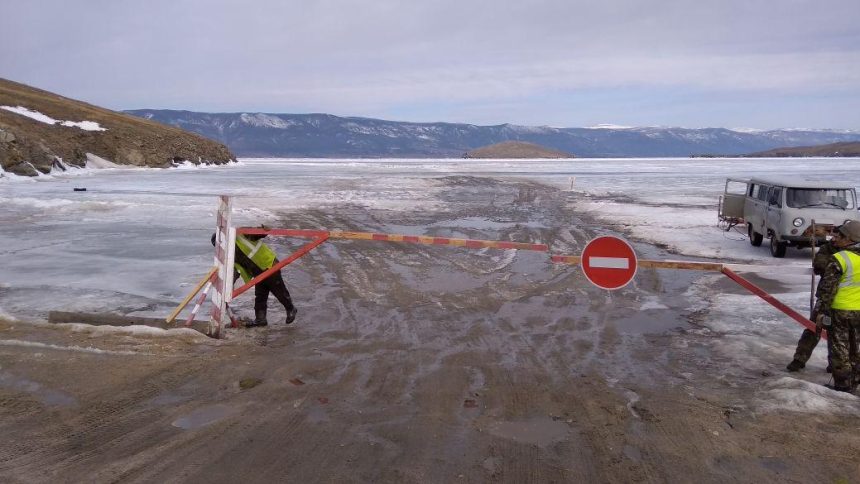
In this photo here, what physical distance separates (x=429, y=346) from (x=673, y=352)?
2791mm

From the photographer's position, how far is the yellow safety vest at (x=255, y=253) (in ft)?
26.9

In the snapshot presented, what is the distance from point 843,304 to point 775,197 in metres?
10.6

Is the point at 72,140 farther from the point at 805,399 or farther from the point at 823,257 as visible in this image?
the point at 805,399

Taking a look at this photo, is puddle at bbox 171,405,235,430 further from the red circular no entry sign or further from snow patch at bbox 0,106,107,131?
snow patch at bbox 0,106,107,131

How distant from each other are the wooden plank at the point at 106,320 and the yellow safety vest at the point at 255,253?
817 millimetres

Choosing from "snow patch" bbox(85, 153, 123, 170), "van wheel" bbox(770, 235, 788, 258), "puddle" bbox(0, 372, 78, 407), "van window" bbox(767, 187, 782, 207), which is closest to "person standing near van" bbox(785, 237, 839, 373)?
"puddle" bbox(0, 372, 78, 407)

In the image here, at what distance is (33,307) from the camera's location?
29.2 ft

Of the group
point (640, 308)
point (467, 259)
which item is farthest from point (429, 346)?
point (467, 259)

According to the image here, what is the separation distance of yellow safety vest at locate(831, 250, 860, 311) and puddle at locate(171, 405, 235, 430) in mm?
5498

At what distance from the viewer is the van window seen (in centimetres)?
1515

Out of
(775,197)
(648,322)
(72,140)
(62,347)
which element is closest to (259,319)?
(62,347)

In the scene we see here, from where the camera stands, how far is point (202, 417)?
17.4ft

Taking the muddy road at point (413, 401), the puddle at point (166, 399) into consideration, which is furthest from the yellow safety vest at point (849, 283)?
the puddle at point (166, 399)

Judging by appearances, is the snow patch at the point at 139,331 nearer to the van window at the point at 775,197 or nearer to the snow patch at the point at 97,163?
the van window at the point at 775,197
